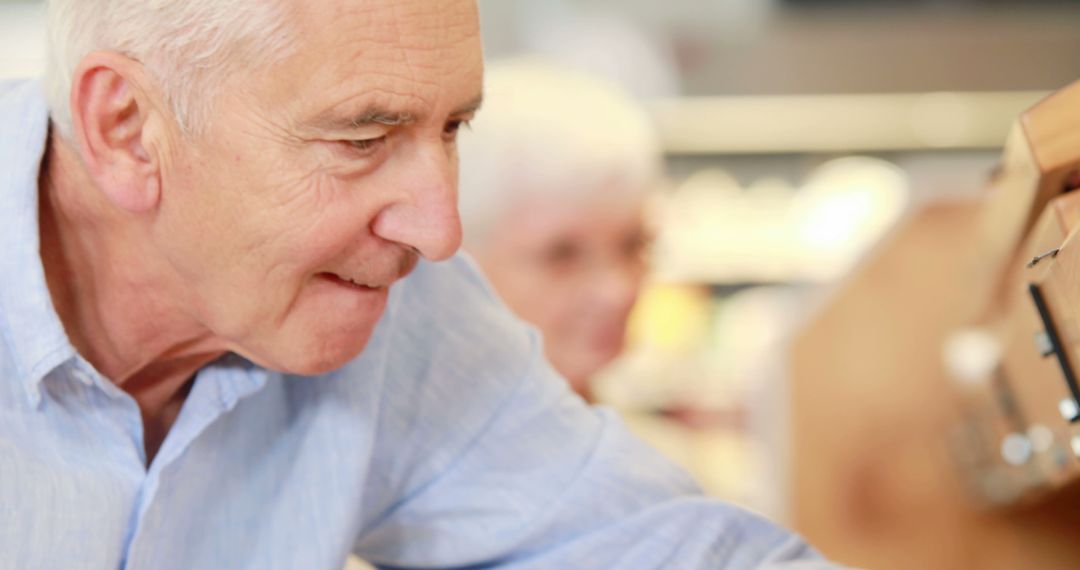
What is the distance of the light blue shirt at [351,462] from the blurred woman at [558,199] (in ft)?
2.64

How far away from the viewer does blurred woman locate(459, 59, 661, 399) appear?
2.13 meters

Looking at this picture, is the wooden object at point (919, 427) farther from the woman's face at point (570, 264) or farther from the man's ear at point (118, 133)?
the man's ear at point (118, 133)

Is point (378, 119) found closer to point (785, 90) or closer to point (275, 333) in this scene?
point (275, 333)

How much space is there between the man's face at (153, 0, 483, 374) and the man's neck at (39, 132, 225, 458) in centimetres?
4

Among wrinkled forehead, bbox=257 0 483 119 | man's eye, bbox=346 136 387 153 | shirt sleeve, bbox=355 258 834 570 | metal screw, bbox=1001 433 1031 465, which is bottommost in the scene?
metal screw, bbox=1001 433 1031 465

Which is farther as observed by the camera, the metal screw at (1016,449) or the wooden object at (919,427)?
the wooden object at (919,427)

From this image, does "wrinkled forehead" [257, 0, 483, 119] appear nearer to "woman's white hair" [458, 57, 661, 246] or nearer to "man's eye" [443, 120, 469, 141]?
"man's eye" [443, 120, 469, 141]

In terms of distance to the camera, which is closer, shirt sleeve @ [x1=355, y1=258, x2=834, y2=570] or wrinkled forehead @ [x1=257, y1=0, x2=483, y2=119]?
wrinkled forehead @ [x1=257, y1=0, x2=483, y2=119]

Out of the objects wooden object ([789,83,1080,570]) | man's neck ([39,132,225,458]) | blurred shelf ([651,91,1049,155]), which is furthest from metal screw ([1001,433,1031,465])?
blurred shelf ([651,91,1049,155])

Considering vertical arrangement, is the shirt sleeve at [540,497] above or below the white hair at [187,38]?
below

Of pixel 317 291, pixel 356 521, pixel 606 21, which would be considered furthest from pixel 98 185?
pixel 606 21

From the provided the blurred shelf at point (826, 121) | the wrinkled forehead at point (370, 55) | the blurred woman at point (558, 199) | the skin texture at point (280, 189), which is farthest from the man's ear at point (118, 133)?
the blurred shelf at point (826, 121)

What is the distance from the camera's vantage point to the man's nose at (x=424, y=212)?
3.30 feet

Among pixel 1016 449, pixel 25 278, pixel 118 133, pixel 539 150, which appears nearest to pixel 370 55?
pixel 118 133
